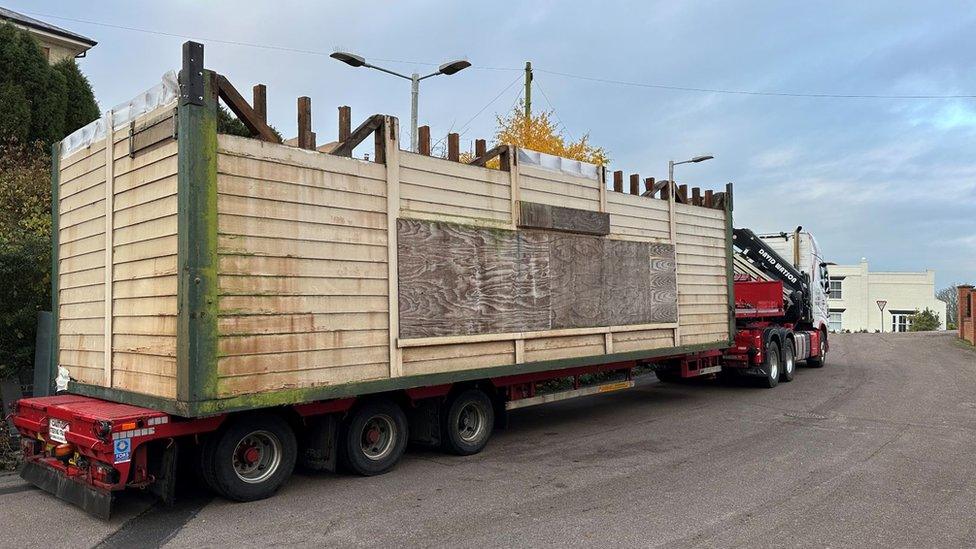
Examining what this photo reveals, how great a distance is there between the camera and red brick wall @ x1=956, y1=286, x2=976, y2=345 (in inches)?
1029

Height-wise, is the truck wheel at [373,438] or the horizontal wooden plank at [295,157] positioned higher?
the horizontal wooden plank at [295,157]

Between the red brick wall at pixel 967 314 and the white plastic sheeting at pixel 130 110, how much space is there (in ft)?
94.6

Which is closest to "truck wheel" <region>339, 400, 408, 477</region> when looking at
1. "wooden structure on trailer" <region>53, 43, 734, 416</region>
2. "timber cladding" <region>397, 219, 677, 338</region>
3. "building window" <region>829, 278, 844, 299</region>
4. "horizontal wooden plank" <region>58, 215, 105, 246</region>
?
"wooden structure on trailer" <region>53, 43, 734, 416</region>

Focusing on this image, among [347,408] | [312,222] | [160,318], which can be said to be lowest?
[347,408]

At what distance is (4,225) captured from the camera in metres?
10.4

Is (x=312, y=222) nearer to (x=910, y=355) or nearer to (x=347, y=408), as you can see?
(x=347, y=408)

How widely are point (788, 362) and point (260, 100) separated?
12.8m

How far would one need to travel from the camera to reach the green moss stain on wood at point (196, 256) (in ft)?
17.3

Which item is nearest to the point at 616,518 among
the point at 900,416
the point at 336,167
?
the point at 336,167

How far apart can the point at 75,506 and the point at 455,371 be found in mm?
3659

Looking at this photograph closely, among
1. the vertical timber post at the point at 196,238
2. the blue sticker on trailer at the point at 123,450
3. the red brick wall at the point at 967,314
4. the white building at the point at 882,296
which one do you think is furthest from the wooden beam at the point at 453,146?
the white building at the point at 882,296

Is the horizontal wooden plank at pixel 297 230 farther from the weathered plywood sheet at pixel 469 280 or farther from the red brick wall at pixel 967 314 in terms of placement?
the red brick wall at pixel 967 314

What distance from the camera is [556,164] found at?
8.95m

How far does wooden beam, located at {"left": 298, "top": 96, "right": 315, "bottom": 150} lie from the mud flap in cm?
334
